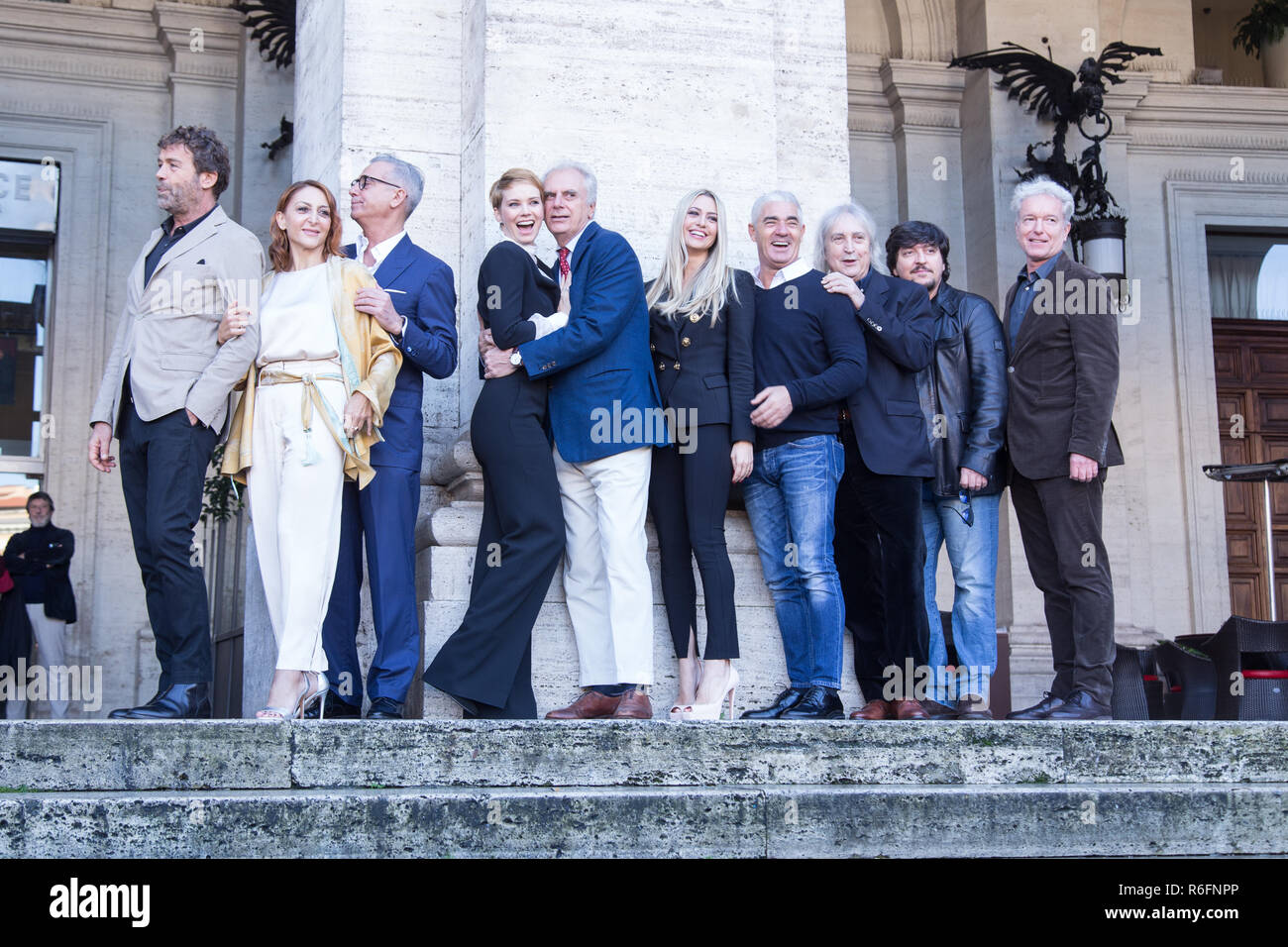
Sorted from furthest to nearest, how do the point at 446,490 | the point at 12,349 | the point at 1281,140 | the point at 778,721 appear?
the point at 1281,140
the point at 12,349
the point at 446,490
the point at 778,721

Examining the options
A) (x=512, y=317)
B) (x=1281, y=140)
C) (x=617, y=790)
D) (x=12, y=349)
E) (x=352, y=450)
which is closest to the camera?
(x=617, y=790)

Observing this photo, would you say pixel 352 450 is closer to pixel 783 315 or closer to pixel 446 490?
pixel 446 490

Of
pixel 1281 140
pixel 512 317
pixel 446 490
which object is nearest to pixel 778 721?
pixel 512 317

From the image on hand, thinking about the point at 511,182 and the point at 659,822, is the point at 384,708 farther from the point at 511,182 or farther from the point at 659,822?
the point at 511,182

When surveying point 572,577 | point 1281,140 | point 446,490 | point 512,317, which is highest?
point 1281,140

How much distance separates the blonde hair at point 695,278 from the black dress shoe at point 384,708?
160 cm

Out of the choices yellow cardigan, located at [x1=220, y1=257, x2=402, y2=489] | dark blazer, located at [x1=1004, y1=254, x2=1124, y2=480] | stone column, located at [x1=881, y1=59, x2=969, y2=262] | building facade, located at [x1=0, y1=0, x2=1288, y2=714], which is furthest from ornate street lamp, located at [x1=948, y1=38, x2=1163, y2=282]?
yellow cardigan, located at [x1=220, y1=257, x2=402, y2=489]

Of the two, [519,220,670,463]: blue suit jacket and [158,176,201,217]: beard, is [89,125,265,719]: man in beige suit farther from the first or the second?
[519,220,670,463]: blue suit jacket

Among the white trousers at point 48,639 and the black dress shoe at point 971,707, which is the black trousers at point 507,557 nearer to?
the black dress shoe at point 971,707

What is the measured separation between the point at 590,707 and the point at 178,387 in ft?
5.32

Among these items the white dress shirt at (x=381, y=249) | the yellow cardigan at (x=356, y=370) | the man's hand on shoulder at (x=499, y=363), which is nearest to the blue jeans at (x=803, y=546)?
the man's hand on shoulder at (x=499, y=363)

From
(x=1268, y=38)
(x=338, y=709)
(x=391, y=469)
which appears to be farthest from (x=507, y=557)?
(x=1268, y=38)

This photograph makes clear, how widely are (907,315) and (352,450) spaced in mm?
2000

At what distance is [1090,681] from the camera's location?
5164 millimetres
